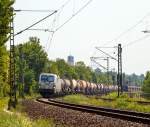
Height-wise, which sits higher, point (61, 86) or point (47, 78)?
point (47, 78)

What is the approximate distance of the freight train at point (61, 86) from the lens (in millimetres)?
67875

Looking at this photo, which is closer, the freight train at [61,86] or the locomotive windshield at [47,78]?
the locomotive windshield at [47,78]

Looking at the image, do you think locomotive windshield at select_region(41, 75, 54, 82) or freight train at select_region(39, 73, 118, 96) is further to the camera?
freight train at select_region(39, 73, 118, 96)

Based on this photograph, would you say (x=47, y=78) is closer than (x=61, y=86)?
Yes

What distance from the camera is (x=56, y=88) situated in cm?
6912

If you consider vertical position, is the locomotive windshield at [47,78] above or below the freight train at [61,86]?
above

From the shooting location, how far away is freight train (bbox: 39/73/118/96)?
67875mm

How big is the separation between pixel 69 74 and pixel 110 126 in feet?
480

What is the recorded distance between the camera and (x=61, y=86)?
76125 millimetres

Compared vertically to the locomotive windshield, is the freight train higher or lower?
lower

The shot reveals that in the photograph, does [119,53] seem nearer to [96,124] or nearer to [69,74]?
[96,124]

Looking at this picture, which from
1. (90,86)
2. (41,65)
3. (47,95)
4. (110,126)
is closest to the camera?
(110,126)

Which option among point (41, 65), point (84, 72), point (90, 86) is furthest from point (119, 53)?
point (84, 72)

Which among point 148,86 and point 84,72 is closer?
point 148,86
